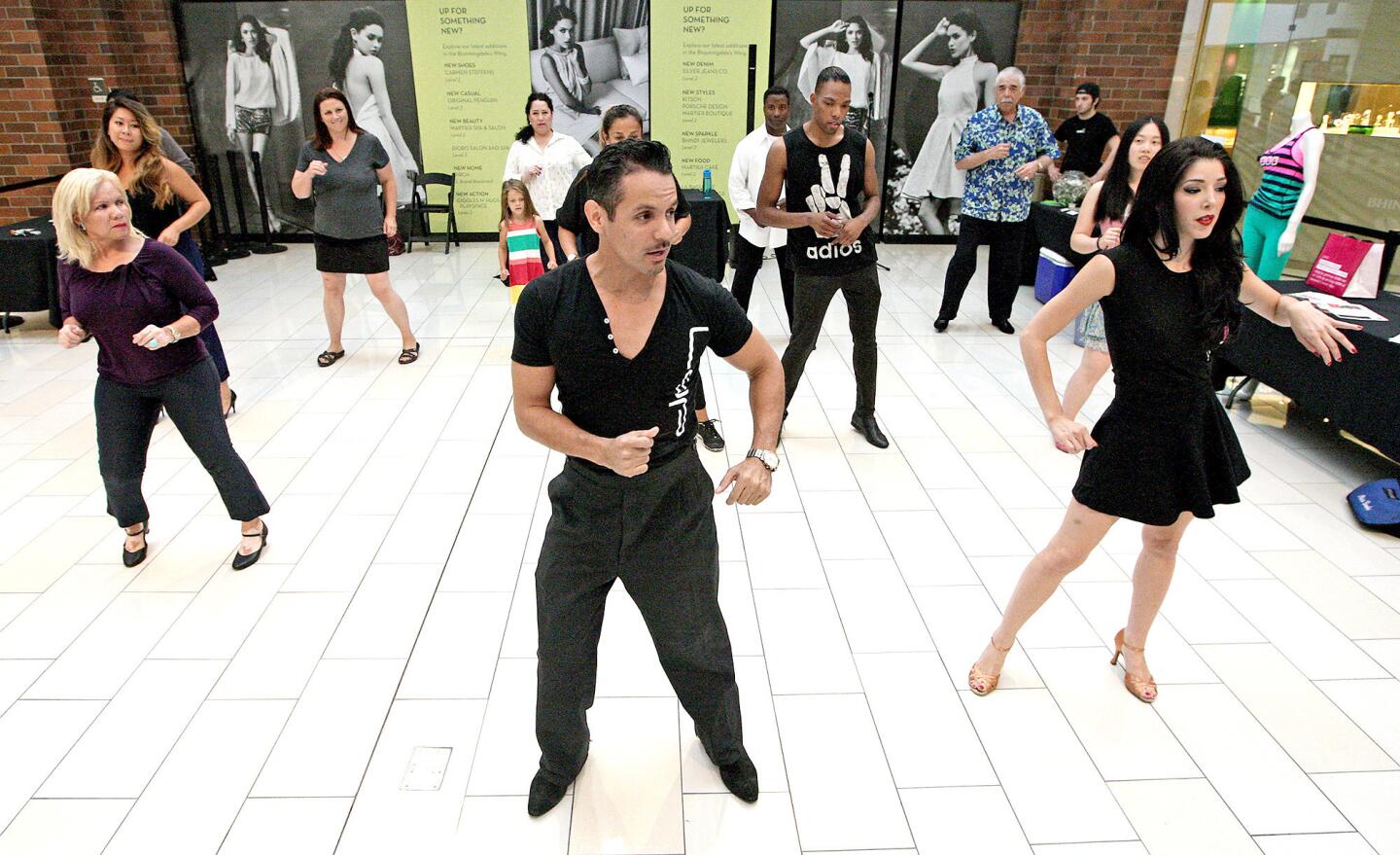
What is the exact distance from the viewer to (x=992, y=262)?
6.30m

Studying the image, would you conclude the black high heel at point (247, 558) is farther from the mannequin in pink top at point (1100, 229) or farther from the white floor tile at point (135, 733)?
the mannequin in pink top at point (1100, 229)

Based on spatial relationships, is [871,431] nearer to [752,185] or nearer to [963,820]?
[752,185]

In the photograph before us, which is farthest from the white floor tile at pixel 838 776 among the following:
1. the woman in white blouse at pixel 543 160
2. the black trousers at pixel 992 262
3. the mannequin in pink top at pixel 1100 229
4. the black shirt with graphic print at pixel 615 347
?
the black trousers at pixel 992 262

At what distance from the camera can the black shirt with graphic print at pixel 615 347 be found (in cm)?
181

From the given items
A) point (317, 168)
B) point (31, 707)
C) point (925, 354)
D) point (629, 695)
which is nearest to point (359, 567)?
point (31, 707)

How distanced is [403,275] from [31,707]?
19.4ft

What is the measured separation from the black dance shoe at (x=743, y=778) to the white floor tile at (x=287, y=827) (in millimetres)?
975

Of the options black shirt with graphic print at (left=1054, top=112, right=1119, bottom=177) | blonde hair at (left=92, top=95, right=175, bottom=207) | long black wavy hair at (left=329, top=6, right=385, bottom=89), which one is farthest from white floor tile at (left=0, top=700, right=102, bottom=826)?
long black wavy hair at (left=329, top=6, right=385, bottom=89)

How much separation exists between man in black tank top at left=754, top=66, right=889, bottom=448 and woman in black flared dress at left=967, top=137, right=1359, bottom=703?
5.80ft

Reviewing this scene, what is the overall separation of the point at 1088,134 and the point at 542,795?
7.21 metres

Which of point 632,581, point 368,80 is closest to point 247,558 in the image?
point 632,581

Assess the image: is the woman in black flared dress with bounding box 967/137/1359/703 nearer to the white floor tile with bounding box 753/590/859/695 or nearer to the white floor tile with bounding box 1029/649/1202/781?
the white floor tile with bounding box 1029/649/1202/781

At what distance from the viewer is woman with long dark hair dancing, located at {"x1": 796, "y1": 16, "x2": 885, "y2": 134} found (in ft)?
28.8

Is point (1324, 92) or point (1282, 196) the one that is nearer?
point (1282, 196)
